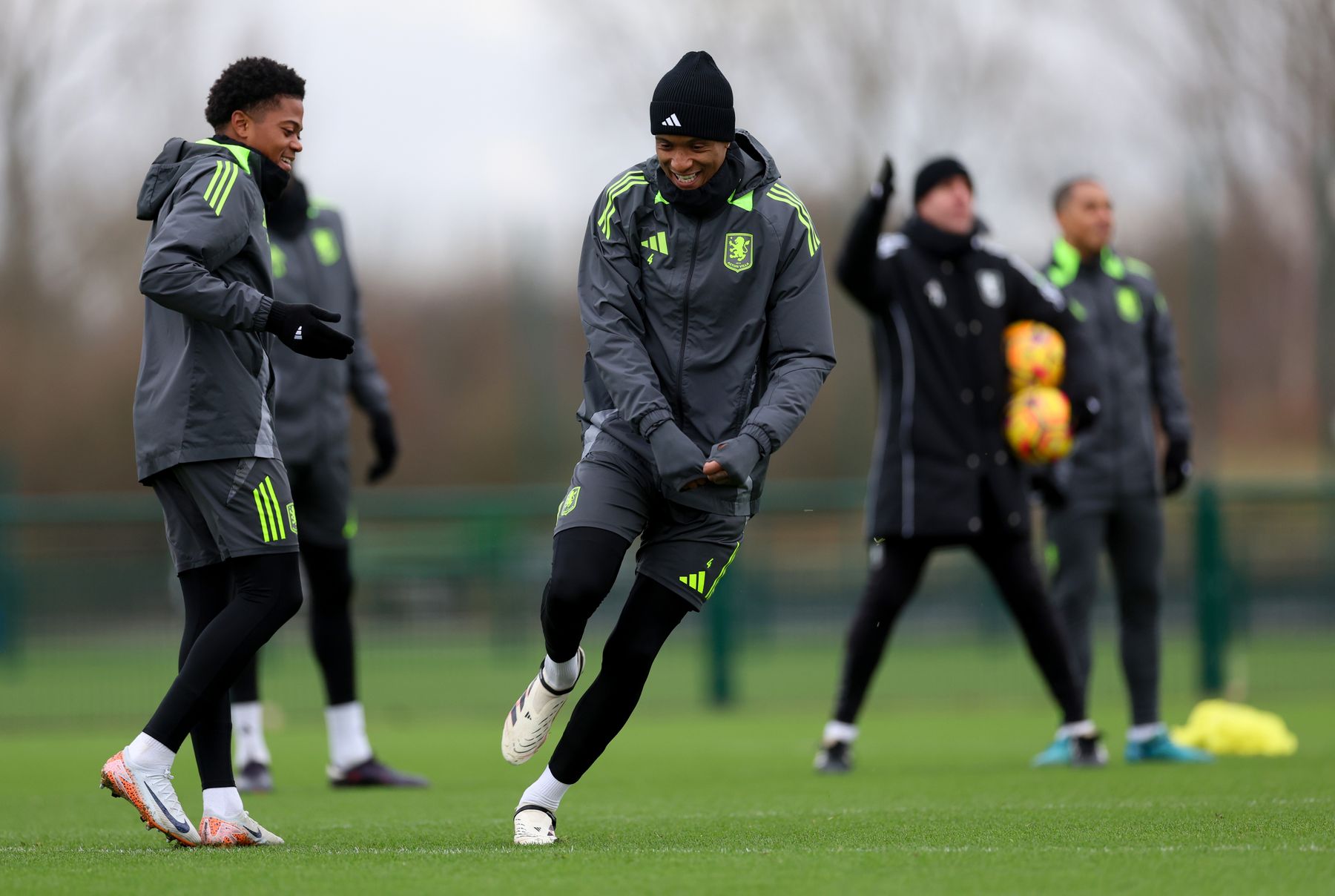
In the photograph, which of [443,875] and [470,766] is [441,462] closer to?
[470,766]

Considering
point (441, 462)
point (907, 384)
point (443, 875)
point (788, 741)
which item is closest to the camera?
point (443, 875)

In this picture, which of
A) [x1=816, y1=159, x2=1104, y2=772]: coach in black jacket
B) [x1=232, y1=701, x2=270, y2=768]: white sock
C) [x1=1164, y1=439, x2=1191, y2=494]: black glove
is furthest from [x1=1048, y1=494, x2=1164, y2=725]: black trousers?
[x1=232, y1=701, x2=270, y2=768]: white sock

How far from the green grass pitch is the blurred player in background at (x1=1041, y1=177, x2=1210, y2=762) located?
693 millimetres

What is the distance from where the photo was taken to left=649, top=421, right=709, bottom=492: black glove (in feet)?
15.6

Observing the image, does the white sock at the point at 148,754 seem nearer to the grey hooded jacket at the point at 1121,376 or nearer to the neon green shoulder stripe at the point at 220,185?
the neon green shoulder stripe at the point at 220,185

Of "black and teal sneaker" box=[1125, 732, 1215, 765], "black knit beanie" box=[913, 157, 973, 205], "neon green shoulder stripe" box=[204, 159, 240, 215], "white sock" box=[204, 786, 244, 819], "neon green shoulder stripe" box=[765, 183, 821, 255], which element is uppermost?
"black knit beanie" box=[913, 157, 973, 205]

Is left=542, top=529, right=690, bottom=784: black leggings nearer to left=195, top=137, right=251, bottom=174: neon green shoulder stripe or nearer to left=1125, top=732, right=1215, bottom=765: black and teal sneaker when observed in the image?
left=195, top=137, right=251, bottom=174: neon green shoulder stripe

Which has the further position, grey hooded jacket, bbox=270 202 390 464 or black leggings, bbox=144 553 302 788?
grey hooded jacket, bbox=270 202 390 464

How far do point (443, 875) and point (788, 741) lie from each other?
5.57 m

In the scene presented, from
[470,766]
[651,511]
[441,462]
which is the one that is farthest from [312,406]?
[441,462]

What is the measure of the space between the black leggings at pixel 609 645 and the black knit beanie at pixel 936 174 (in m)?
3.50

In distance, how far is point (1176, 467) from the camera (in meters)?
8.27

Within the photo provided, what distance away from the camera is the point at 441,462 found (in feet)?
106

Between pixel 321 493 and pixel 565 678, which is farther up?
pixel 321 493
